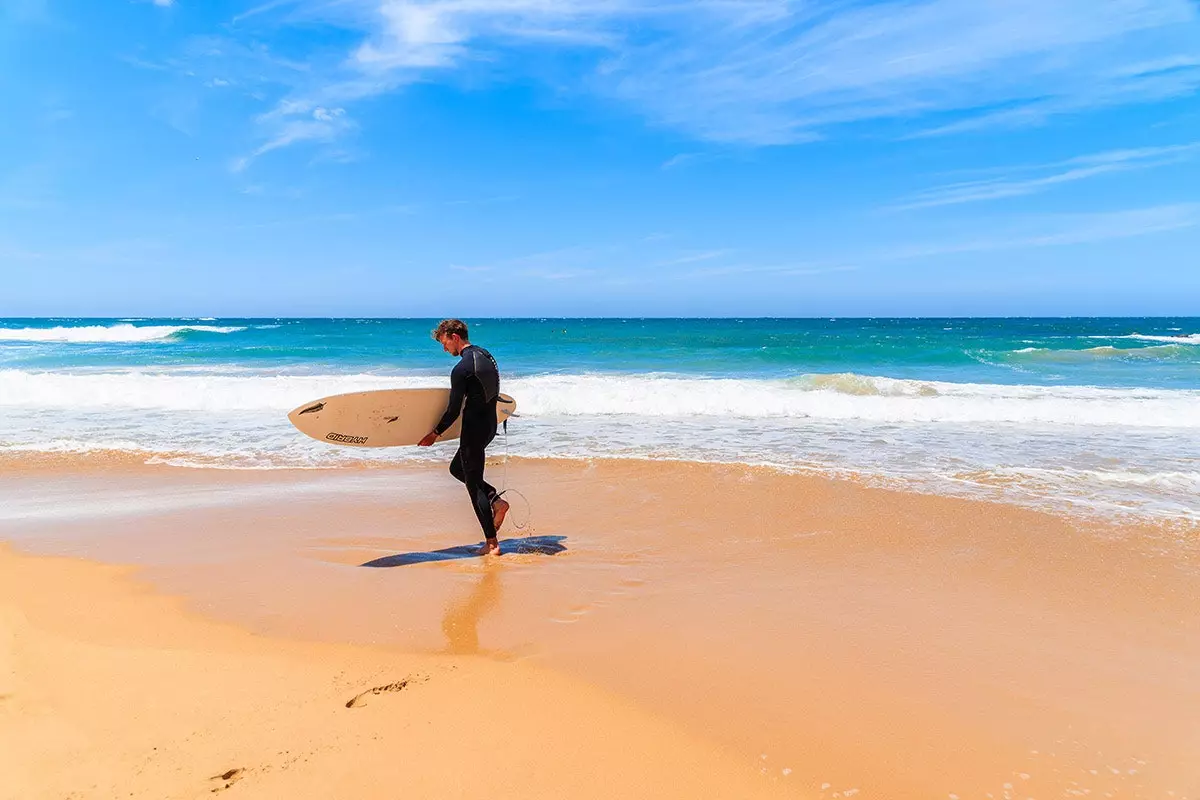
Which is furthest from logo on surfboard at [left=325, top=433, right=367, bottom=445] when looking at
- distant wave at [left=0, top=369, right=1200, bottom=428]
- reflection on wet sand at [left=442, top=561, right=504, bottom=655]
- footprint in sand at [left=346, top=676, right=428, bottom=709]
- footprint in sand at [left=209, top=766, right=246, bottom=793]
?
distant wave at [left=0, top=369, right=1200, bottom=428]

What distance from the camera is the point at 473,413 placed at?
489 cm

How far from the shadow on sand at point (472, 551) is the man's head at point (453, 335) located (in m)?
1.45

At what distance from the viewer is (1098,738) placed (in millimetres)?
2699

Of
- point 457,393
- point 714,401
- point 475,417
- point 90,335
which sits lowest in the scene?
point 714,401

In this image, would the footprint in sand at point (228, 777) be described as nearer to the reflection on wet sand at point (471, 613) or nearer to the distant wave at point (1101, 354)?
the reflection on wet sand at point (471, 613)

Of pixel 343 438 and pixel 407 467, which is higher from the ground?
pixel 343 438

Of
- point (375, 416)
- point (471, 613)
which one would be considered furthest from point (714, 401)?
point (471, 613)

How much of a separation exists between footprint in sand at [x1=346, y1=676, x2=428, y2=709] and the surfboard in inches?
118

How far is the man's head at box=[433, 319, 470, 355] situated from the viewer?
484 centimetres

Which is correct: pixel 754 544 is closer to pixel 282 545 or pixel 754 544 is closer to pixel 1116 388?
pixel 282 545

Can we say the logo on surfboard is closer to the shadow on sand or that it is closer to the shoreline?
the shadow on sand

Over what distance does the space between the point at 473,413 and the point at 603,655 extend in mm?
2110

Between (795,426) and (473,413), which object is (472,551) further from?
(795,426)

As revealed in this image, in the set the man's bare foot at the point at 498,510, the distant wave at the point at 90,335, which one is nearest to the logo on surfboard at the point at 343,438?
the man's bare foot at the point at 498,510
